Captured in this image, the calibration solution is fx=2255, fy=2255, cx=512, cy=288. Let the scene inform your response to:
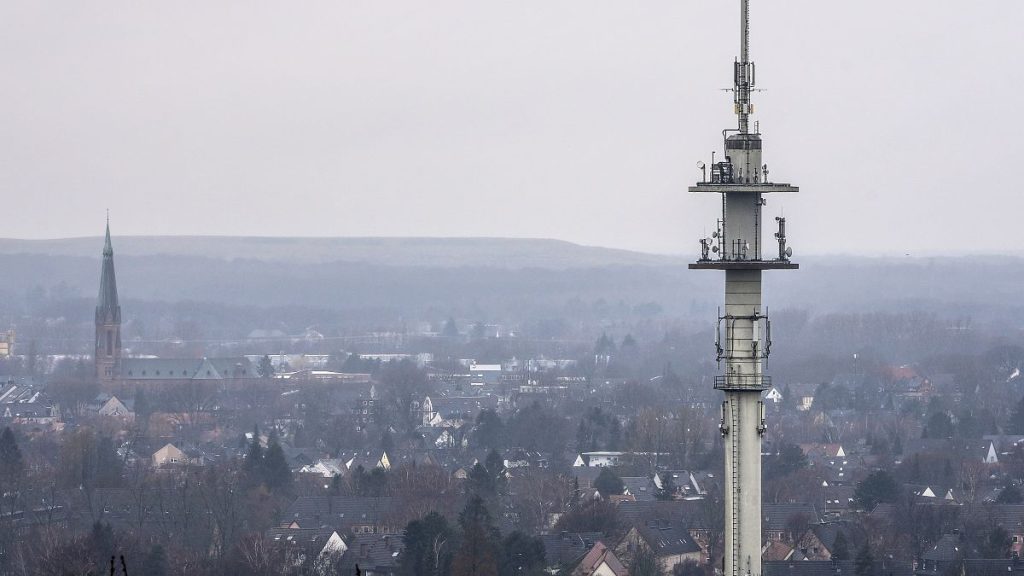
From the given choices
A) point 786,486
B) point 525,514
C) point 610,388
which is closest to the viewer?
point 525,514

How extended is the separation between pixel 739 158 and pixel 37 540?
4867 centimetres

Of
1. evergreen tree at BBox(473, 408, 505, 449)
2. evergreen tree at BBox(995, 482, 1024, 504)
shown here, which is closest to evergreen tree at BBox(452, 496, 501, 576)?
evergreen tree at BBox(995, 482, 1024, 504)

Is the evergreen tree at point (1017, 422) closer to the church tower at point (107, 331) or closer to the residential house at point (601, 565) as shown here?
the residential house at point (601, 565)

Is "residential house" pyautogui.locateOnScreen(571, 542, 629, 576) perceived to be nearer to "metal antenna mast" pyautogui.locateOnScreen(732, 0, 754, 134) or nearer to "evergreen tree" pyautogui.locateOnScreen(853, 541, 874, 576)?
"evergreen tree" pyautogui.locateOnScreen(853, 541, 874, 576)

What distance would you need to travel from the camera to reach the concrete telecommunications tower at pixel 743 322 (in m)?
33.0

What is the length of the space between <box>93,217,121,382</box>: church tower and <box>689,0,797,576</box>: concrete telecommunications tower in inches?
6249

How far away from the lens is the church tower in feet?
625

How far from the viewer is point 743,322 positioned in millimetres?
33250

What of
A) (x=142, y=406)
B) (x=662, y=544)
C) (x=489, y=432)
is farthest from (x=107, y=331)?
(x=662, y=544)

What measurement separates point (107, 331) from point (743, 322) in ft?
543

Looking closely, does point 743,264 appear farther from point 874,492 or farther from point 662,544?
point 874,492

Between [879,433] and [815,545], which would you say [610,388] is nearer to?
[879,433]

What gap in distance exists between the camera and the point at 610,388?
173000 millimetres

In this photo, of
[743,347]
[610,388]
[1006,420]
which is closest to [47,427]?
[610,388]
